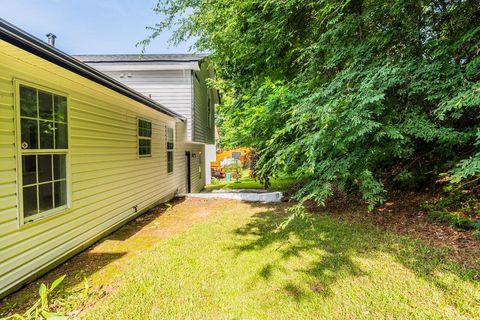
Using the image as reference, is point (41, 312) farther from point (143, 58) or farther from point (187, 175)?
point (187, 175)

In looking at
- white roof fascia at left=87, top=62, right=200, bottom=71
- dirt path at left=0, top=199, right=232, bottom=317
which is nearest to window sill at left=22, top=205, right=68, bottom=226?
dirt path at left=0, top=199, right=232, bottom=317

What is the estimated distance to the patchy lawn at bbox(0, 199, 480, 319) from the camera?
279 cm

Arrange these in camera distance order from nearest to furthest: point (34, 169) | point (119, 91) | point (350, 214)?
point (34, 169)
point (119, 91)
point (350, 214)

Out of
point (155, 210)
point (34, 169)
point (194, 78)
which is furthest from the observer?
point (194, 78)

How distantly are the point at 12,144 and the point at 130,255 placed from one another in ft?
7.89

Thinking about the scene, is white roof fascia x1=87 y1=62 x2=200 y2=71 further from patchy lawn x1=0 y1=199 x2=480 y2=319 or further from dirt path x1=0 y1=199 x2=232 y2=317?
patchy lawn x1=0 y1=199 x2=480 y2=319

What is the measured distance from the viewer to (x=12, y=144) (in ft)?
10.5

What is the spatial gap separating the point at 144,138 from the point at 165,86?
136 inches

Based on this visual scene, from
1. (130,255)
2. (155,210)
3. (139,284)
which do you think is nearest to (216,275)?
(139,284)

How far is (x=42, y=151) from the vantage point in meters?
3.70

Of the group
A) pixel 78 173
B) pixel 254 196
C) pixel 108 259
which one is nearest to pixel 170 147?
pixel 254 196

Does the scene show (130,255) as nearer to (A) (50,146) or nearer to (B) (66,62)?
(A) (50,146)

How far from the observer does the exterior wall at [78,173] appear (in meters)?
3.11

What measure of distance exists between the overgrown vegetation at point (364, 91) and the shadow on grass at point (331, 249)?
0.85 meters
